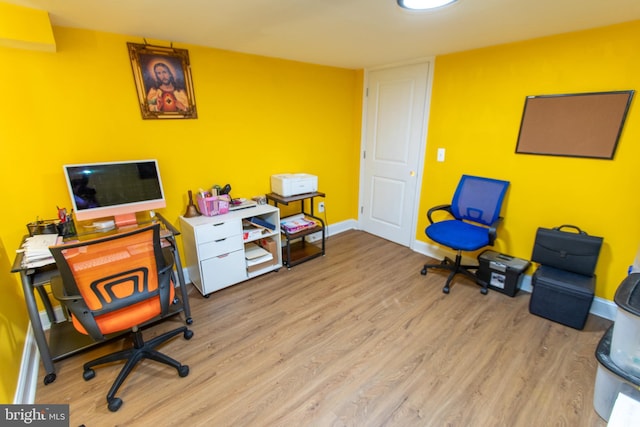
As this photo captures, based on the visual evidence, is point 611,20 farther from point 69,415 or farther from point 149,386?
point 69,415

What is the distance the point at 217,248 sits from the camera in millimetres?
2467

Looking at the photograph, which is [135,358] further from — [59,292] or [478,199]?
[478,199]

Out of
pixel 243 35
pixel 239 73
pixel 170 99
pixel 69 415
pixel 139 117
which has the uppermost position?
pixel 243 35

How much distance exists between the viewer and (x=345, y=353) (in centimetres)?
192

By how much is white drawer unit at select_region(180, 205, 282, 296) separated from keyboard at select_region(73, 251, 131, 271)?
858mm

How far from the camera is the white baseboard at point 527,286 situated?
2.20 metres

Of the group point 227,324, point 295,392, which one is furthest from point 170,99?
point 295,392

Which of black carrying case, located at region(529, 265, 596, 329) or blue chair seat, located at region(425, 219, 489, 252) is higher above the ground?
blue chair seat, located at region(425, 219, 489, 252)

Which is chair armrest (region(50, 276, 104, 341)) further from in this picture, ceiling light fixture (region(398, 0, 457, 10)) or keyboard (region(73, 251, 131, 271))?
ceiling light fixture (region(398, 0, 457, 10))

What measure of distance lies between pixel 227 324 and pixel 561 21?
312 cm

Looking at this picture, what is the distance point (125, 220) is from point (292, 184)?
1488 mm

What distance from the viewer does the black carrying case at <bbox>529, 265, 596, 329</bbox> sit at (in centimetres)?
204

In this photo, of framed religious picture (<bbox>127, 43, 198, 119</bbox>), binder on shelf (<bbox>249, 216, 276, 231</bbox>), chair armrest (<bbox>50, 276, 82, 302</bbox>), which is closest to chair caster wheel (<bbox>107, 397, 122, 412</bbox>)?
chair armrest (<bbox>50, 276, 82, 302</bbox>)

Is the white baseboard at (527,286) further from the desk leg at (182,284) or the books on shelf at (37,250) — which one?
the books on shelf at (37,250)
